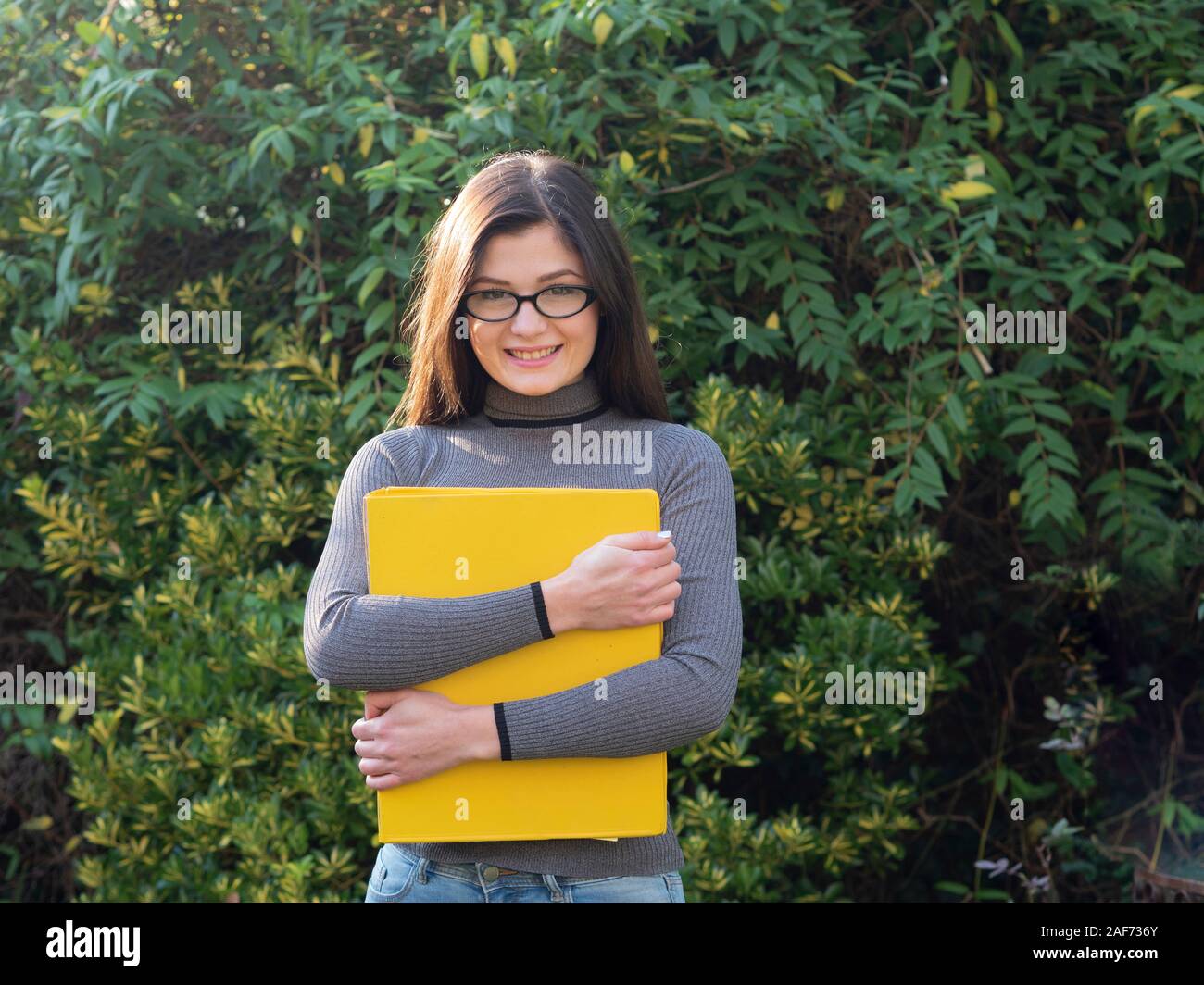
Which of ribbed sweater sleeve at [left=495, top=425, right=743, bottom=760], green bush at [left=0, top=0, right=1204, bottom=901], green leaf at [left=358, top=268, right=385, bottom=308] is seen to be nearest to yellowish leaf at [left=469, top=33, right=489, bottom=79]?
green bush at [left=0, top=0, right=1204, bottom=901]

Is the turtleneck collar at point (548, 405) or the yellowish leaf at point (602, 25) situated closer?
the turtleneck collar at point (548, 405)

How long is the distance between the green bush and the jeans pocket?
1177 millimetres

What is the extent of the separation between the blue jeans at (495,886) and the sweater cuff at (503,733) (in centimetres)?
19

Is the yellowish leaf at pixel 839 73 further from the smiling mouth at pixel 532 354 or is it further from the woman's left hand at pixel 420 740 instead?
the woman's left hand at pixel 420 740

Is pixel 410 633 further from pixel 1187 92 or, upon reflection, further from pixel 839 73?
pixel 1187 92

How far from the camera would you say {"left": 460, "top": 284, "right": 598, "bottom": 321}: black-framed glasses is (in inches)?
68.7

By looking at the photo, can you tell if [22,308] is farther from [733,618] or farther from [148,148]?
[733,618]

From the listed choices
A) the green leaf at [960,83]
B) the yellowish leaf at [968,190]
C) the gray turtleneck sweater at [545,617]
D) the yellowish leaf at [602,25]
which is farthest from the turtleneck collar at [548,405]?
the green leaf at [960,83]

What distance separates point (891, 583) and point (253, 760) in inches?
62.2

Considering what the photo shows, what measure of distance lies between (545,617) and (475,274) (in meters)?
0.48

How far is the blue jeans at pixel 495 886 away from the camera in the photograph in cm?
167

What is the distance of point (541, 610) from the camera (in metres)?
1.60

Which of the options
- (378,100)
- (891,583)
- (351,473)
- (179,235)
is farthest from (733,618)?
(179,235)

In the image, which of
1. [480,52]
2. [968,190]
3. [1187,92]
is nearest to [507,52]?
[480,52]
